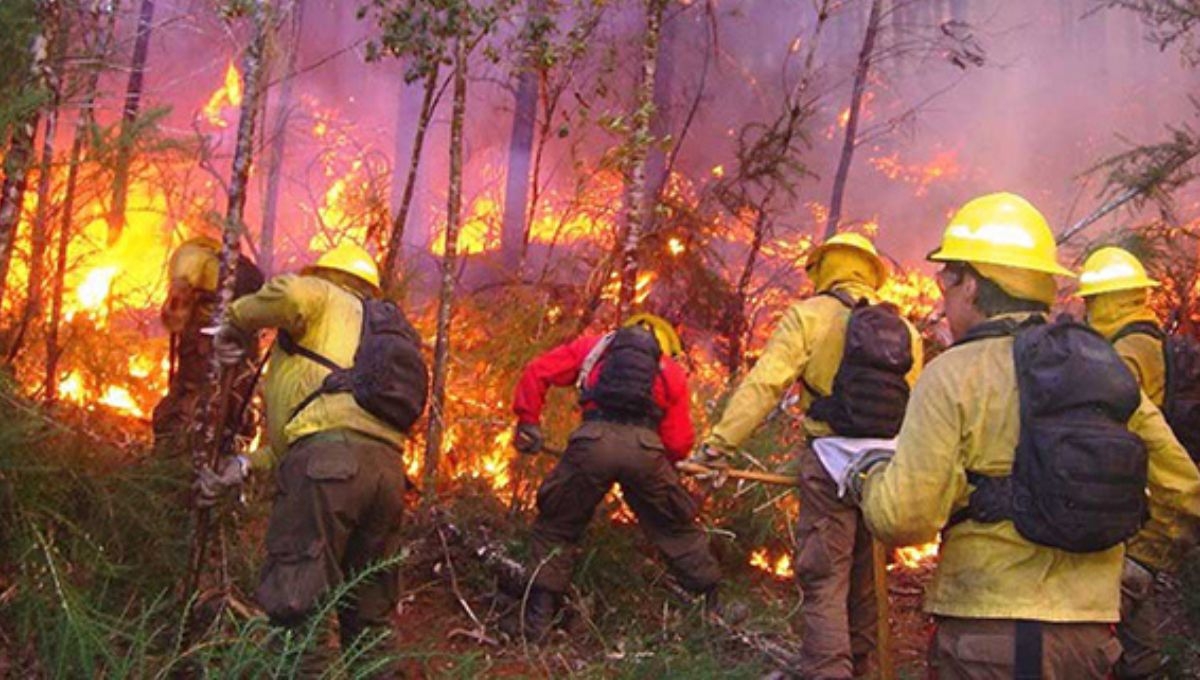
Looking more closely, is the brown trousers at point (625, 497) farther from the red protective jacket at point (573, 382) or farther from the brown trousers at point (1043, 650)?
the brown trousers at point (1043, 650)

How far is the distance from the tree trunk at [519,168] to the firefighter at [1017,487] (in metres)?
9.67

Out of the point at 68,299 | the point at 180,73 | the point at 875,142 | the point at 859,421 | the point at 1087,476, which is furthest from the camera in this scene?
the point at 875,142

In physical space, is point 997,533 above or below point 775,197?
below

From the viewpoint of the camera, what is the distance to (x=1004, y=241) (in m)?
3.17

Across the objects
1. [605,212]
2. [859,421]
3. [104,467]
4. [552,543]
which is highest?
[605,212]

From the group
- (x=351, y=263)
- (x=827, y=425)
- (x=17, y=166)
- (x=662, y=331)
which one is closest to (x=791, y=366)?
(x=827, y=425)

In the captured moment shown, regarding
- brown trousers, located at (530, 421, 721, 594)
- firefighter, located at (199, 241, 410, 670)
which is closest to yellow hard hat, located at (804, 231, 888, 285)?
brown trousers, located at (530, 421, 721, 594)

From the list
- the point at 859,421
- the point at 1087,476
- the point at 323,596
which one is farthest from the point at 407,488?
the point at 1087,476

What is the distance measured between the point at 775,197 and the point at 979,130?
4404 millimetres

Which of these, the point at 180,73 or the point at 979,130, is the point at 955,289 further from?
the point at 979,130

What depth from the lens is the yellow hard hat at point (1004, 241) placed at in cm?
314

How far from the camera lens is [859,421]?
17.3 feet

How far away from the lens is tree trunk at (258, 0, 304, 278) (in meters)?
11.4

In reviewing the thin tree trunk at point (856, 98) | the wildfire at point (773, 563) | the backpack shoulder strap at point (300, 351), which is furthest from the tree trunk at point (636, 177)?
the backpack shoulder strap at point (300, 351)
